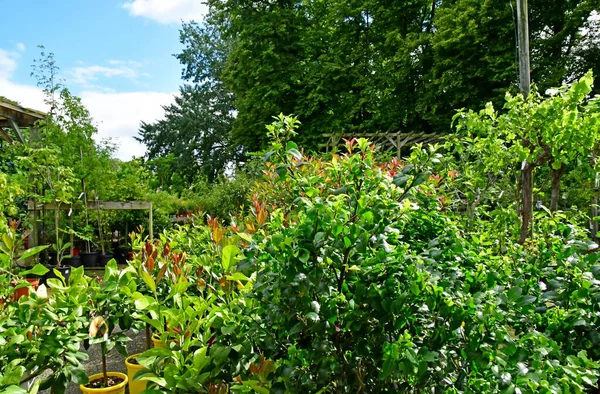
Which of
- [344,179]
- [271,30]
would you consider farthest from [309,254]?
[271,30]

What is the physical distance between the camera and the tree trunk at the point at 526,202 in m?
2.72

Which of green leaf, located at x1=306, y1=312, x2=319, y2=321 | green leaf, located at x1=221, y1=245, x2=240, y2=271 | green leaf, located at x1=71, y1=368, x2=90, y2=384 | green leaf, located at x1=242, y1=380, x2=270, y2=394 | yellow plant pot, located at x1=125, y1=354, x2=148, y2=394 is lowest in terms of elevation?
yellow plant pot, located at x1=125, y1=354, x2=148, y2=394

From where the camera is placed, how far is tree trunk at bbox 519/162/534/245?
2.72 meters

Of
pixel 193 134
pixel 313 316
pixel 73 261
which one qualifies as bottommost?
pixel 73 261

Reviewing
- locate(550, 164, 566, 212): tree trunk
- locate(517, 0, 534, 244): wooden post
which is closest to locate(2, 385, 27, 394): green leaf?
locate(517, 0, 534, 244): wooden post

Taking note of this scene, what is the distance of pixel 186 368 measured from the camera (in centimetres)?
141

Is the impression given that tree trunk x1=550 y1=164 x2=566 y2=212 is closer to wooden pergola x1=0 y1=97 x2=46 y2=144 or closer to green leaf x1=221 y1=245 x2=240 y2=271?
green leaf x1=221 y1=245 x2=240 y2=271

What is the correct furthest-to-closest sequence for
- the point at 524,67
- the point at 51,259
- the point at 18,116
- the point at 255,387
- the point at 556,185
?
1. the point at 51,259
2. the point at 18,116
3. the point at 524,67
4. the point at 556,185
5. the point at 255,387

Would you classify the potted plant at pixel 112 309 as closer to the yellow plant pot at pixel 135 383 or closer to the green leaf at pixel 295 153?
the yellow plant pot at pixel 135 383

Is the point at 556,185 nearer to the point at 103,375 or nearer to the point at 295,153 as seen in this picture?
the point at 295,153

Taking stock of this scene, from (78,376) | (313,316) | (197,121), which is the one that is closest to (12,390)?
(78,376)

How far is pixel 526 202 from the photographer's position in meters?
2.80

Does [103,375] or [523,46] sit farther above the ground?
[523,46]

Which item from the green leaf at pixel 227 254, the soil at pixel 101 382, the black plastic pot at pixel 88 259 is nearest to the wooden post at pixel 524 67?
the green leaf at pixel 227 254
